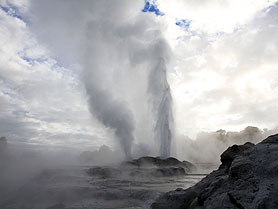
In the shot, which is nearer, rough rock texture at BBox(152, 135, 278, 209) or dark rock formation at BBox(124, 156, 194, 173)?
rough rock texture at BBox(152, 135, 278, 209)

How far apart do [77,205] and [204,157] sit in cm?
8653

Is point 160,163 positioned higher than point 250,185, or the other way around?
point 250,185

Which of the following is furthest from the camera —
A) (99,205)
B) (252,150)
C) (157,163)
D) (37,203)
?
(157,163)

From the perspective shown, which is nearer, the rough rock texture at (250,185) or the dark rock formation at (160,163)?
the rough rock texture at (250,185)

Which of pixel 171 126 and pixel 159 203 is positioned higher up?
pixel 171 126

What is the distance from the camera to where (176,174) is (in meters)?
31.0

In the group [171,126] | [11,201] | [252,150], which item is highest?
[171,126]

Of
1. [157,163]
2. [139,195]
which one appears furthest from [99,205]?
[157,163]

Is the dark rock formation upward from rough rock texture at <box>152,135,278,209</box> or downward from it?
downward

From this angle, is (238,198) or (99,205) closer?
(238,198)

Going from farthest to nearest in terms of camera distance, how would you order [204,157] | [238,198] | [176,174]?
[204,157]
[176,174]
[238,198]

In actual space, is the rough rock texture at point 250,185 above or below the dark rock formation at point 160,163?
above

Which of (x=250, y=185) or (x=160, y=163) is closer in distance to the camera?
(x=250, y=185)

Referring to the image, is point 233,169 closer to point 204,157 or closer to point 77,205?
point 77,205
